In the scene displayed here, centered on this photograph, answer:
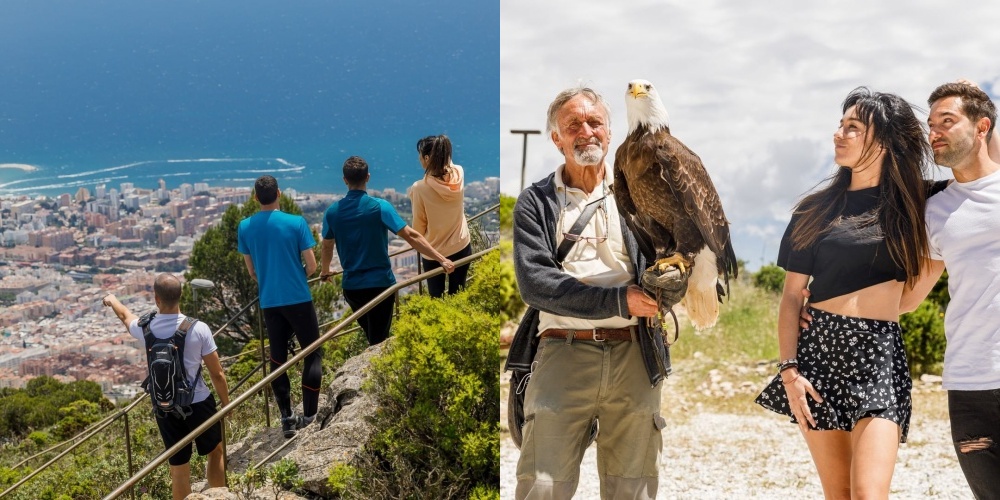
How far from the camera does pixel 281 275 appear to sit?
3736 millimetres

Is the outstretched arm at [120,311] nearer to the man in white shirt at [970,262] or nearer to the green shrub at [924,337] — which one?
the man in white shirt at [970,262]

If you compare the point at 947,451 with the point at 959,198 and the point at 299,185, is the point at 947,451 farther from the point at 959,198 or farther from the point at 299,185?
the point at 299,185

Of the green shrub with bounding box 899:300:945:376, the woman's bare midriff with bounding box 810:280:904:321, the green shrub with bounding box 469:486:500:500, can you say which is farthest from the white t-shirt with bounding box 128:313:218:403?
the green shrub with bounding box 899:300:945:376

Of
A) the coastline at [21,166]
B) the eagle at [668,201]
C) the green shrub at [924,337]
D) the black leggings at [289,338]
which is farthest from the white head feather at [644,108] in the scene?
the green shrub at [924,337]

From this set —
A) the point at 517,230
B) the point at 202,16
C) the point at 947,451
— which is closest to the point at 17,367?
the point at 202,16

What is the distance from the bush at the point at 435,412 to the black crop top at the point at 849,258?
1644 mm

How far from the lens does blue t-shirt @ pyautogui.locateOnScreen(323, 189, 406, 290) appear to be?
3914mm

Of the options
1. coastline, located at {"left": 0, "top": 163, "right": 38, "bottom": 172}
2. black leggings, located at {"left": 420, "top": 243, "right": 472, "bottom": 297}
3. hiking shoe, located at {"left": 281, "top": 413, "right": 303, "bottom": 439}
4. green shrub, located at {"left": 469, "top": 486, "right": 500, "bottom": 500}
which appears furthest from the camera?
coastline, located at {"left": 0, "top": 163, "right": 38, "bottom": 172}

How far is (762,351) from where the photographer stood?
8.07 m

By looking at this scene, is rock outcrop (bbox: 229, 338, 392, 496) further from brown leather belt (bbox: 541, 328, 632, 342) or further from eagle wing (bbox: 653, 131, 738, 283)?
eagle wing (bbox: 653, 131, 738, 283)

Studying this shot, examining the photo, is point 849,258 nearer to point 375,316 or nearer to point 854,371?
point 854,371

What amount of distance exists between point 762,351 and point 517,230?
6.27 m

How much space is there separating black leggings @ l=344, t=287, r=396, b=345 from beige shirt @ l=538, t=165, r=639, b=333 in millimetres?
1912

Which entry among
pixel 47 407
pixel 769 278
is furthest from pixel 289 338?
pixel 769 278
